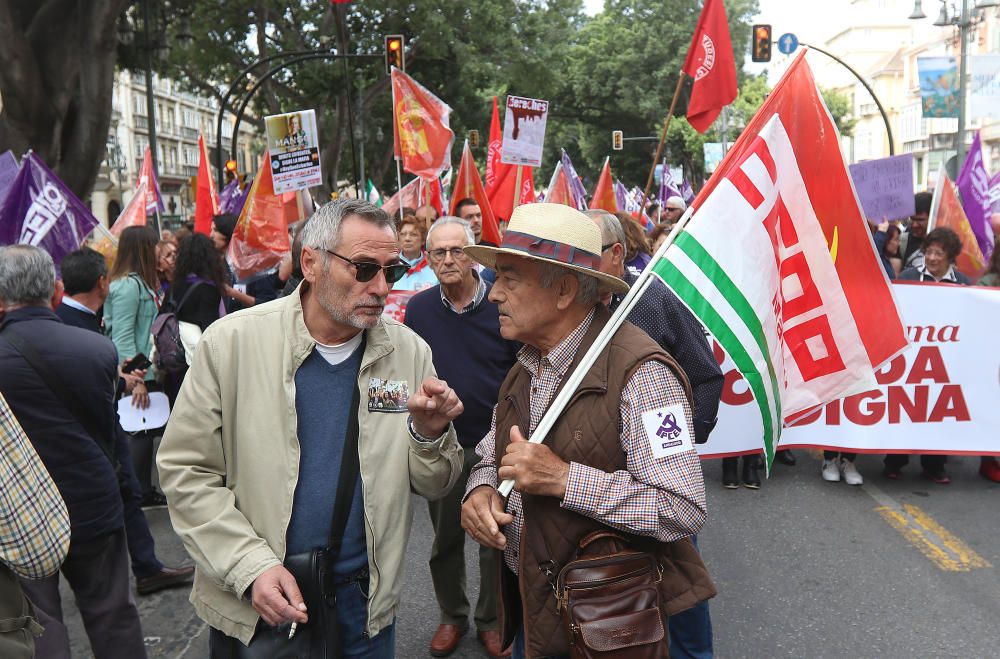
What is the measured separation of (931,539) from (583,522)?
400 cm

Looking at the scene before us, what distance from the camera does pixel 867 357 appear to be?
2822mm

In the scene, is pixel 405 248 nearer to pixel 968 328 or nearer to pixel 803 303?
pixel 968 328

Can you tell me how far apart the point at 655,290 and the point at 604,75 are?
51619 millimetres

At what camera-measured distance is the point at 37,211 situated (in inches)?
288

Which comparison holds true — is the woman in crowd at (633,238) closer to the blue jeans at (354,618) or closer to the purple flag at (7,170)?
the blue jeans at (354,618)

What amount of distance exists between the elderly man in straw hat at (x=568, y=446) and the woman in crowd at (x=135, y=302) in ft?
14.2

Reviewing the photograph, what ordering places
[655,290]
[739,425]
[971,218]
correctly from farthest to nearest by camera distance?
1. [971,218]
2. [739,425]
3. [655,290]

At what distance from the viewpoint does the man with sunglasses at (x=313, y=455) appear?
93.2 inches

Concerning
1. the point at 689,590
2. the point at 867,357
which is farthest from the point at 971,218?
the point at 689,590

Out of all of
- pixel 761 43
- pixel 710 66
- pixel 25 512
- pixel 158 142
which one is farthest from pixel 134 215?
pixel 158 142

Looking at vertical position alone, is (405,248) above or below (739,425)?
above

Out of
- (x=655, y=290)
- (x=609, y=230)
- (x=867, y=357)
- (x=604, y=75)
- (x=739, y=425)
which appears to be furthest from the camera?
(x=604, y=75)

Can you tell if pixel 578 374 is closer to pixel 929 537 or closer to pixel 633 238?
pixel 633 238

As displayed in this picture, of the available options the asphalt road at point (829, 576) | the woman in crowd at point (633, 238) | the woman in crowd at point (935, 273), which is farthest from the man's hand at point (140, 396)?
the woman in crowd at point (935, 273)
